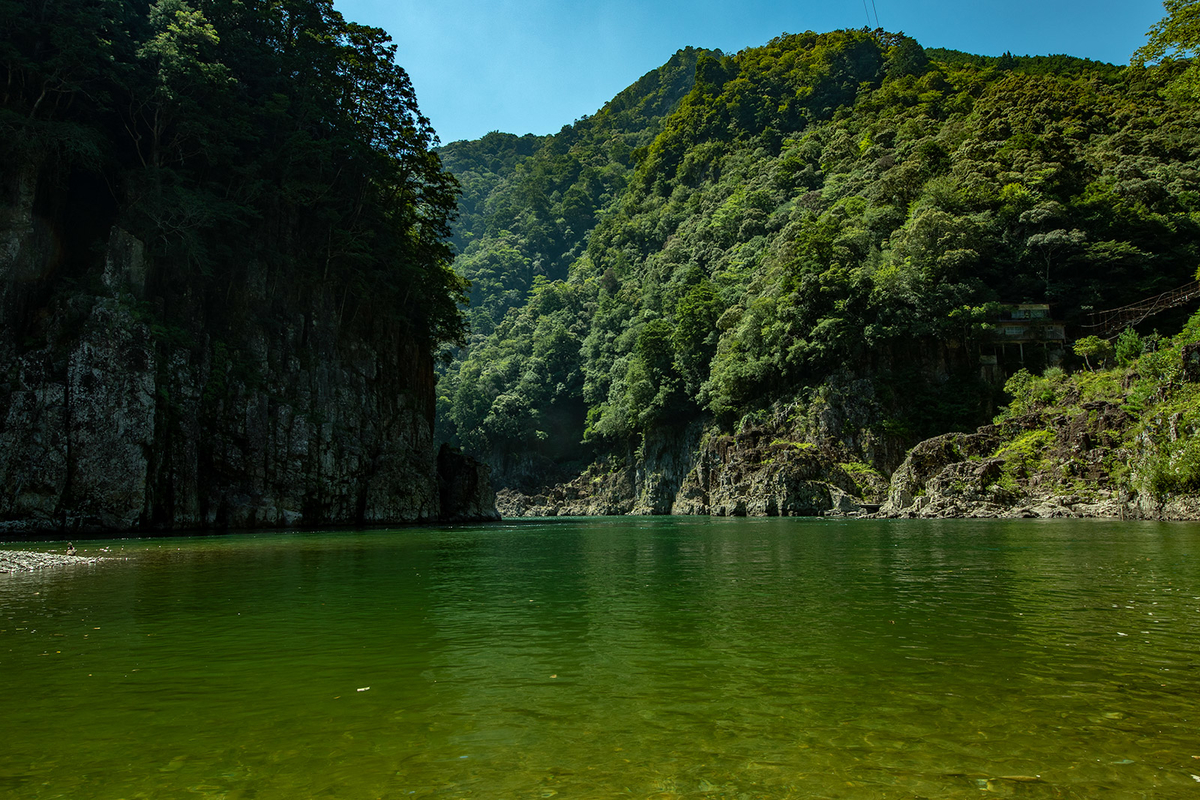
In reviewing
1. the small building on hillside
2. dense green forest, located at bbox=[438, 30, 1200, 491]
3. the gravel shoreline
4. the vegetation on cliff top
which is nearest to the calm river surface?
the gravel shoreline

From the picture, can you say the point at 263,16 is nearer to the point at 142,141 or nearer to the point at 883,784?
the point at 142,141

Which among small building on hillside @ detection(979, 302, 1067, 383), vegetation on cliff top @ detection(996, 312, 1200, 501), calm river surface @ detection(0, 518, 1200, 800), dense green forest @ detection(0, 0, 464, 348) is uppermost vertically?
dense green forest @ detection(0, 0, 464, 348)

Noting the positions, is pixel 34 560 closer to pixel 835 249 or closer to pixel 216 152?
pixel 216 152

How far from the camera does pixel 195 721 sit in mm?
5195

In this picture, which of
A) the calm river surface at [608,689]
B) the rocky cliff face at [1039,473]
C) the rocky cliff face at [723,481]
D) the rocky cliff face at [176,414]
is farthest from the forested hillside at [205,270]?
the rocky cliff face at [1039,473]

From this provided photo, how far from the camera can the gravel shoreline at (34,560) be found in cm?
1567

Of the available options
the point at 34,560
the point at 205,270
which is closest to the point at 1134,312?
the point at 205,270

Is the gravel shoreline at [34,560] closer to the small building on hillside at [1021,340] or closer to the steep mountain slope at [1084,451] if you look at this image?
the steep mountain slope at [1084,451]

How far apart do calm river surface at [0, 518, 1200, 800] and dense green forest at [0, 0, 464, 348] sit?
29.0m

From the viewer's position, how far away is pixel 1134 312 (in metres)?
51.0

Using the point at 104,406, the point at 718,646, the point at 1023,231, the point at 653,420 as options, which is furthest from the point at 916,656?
the point at 653,420

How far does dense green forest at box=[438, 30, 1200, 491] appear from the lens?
55.1m

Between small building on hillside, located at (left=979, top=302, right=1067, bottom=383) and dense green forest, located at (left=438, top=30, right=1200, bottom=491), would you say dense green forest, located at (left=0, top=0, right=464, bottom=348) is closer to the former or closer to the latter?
dense green forest, located at (left=438, top=30, right=1200, bottom=491)

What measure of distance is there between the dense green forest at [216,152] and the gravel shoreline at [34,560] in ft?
60.8
